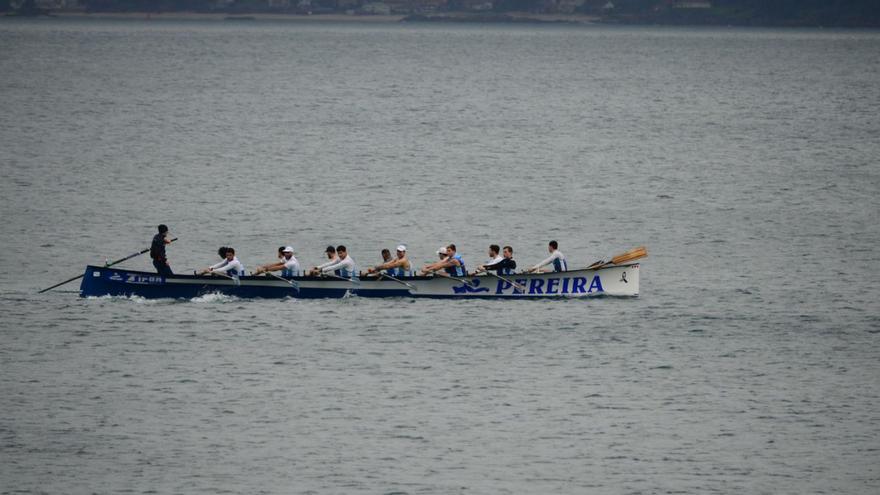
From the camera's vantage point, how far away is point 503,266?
4350 centimetres

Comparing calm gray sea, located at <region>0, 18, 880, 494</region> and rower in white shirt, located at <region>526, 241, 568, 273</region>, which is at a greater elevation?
rower in white shirt, located at <region>526, 241, 568, 273</region>

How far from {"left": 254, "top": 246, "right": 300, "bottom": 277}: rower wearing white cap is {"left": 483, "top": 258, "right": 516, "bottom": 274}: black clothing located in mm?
5924

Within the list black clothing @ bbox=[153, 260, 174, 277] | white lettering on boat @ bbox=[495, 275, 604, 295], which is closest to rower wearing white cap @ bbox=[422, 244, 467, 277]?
white lettering on boat @ bbox=[495, 275, 604, 295]

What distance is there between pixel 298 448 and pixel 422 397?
15.0ft

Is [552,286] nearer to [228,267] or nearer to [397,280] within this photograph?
[397,280]

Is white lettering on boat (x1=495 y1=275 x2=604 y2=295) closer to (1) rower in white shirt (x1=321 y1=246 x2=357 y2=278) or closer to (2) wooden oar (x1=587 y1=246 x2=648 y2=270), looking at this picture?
(2) wooden oar (x1=587 y1=246 x2=648 y2=270)

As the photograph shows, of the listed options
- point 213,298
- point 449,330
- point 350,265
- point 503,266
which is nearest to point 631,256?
point 503,266

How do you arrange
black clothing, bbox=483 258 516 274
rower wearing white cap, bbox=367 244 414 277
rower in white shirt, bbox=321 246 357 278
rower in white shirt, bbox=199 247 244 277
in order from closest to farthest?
rower in white shirt, bbox=199 247 244 277 → rower wearing white cap, bbox=367 244 414 277 → rower in white shirt, bbox=321 246 357 278 → black clothing, bbox=483 258 516 274

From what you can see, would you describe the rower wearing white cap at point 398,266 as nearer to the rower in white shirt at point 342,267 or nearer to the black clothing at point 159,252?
the rower in white shirt at point 342,267

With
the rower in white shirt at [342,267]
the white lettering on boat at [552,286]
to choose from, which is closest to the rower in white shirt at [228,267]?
the rower in white shirt at [342,267]

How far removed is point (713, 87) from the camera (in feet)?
510

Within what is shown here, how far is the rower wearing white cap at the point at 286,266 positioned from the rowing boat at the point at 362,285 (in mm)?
265

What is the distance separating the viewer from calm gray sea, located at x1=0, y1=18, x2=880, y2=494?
30875 millimetres

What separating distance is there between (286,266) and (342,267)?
5.66 ft
